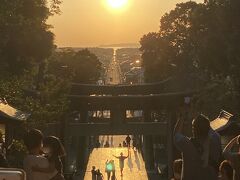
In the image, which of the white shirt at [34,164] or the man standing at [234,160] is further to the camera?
the white shirt at [34,164]

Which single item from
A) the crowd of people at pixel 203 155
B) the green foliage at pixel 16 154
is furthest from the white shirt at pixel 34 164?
the green foliage at pixel 16 154

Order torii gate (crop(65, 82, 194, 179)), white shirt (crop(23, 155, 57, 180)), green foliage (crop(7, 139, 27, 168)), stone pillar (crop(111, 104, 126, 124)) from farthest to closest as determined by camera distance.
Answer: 1. stone pillar (crop(111, 104, 126, 124))
2. torii gate (crop(65, 82, 194, 179))
3. green foliage (crop(7, 139, 27, 168))
4. white shirt (crop(23, 155, 57, 180))

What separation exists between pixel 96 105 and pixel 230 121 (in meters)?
38.3

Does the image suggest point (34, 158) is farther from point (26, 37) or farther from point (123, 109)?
point (123, 109)

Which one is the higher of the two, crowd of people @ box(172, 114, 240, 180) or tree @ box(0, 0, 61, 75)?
tree @ box(0, 0, 61, 75)

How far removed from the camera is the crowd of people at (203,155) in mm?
5504

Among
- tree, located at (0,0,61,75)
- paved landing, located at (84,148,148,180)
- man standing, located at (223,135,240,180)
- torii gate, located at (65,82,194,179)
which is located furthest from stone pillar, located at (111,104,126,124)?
man standing, located at (223,135,240,180)

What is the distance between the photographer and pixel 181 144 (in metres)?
5.48

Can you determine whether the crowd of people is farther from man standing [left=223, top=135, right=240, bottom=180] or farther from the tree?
the tree

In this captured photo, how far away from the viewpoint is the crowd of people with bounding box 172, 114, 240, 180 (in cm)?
550

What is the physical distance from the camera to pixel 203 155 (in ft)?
18.2

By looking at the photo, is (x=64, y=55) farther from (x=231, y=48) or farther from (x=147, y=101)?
(x=231, y=48)

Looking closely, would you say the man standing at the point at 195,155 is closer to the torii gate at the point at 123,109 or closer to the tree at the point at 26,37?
the tree at the point at 26,37

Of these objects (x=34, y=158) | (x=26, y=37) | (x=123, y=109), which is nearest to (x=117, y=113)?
(x=123, y=109)
